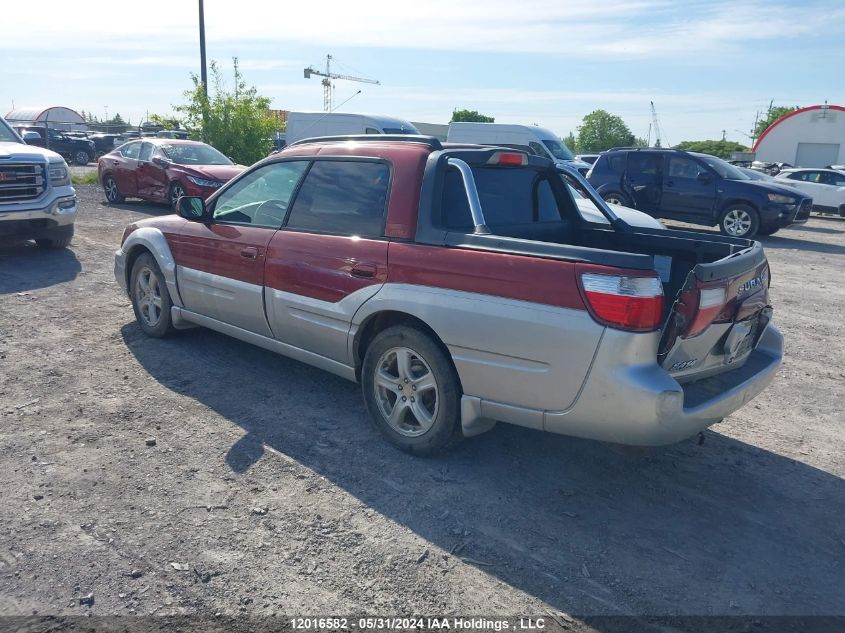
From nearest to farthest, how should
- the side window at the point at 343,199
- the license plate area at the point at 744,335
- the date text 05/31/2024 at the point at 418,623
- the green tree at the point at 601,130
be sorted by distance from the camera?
the date text 05/31/2024 at the point at 418,623, the license plate area at the point at 744,335, the side window at the point at 343,199, the green tree at the point at 601,130

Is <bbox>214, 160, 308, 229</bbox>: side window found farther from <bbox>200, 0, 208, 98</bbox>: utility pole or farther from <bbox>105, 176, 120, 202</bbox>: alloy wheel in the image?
<bbox>200, 0, 208, 98</bbox>: utility pole

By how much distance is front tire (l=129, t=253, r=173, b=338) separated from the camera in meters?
5.90

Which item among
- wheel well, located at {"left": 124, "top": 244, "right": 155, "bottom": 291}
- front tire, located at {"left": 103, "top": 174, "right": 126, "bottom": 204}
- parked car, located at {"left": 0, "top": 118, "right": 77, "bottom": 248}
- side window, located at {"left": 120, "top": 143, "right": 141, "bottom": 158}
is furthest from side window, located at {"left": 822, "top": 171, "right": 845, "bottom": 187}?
wheel well, located at {"left": 124, "top": 244, "right": 155, "bottom": 291}

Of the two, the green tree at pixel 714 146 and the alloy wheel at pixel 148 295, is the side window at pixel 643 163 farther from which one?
→ the green tree at pixel 714 146

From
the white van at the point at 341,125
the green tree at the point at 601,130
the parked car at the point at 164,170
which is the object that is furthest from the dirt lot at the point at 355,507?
the green tree at the point at 601,130

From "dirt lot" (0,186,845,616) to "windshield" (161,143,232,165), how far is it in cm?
981

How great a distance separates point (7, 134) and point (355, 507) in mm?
9084

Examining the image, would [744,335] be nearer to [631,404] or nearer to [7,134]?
[631,404]

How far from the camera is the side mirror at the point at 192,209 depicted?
17.6ft

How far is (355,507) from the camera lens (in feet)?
11.8

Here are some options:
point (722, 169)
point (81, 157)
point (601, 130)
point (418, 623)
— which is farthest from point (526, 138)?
point (601, 130)

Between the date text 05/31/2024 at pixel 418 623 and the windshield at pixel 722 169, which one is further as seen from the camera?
the windshield at pixel 722 169

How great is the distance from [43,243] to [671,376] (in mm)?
9663

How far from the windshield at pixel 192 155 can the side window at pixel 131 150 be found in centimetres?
99
